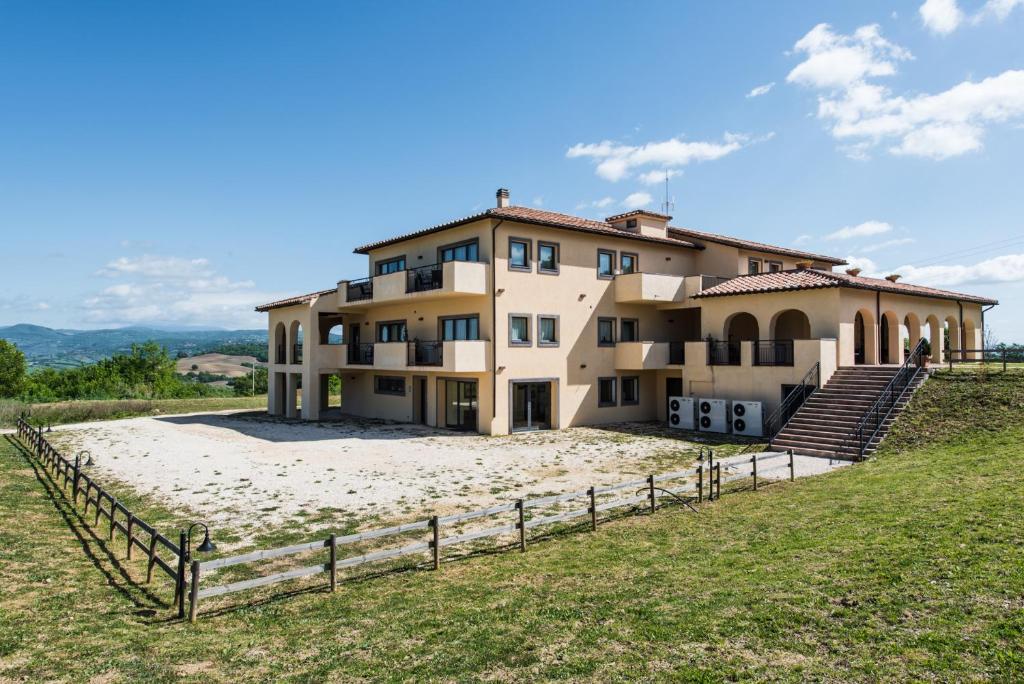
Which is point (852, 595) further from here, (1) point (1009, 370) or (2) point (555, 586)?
(1) point (1009, 370)

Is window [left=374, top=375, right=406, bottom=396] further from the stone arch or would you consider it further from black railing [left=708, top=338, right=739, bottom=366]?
the stone arch

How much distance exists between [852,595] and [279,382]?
3473cm

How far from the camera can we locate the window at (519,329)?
2633cm

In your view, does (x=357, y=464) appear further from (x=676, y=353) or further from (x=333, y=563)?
(x=676, y=353)

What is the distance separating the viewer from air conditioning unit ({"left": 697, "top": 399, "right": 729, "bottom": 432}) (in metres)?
25.6

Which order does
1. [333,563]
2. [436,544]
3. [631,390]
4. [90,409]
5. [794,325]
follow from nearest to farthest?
1. [333,563]
2. [436,544]
3. [794,325]
4. [631,390]
5. [90,409]

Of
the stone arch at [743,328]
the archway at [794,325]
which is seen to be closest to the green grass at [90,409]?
the stone arch at [743,328]

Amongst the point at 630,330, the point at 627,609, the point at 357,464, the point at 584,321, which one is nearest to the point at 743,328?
the point at 630,330

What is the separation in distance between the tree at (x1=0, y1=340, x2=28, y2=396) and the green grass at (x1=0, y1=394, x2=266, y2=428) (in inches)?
1092

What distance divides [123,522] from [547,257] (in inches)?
754

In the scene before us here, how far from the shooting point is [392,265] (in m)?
32.3

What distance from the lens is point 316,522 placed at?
1296 cm

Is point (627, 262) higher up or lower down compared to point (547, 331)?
higher up

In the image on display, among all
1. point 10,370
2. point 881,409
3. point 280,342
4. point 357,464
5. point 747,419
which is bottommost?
Answer: point 357,464
